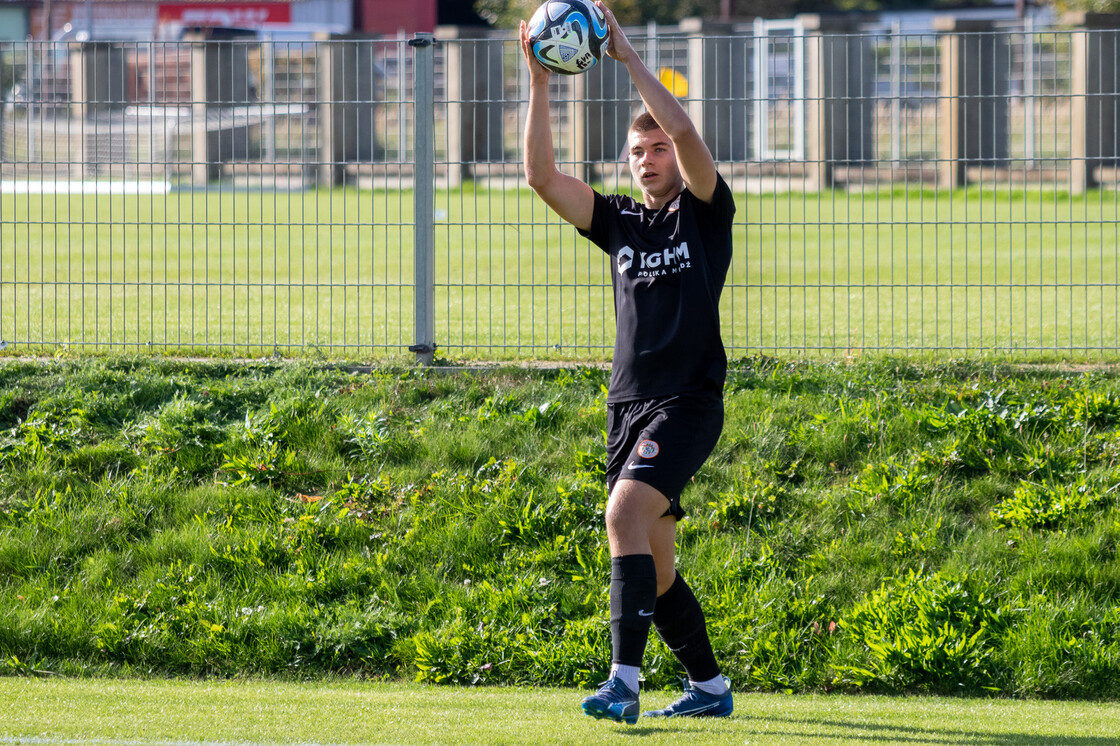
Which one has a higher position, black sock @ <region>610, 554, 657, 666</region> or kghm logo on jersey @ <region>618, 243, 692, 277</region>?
kghm logo on jersey @ <region>618, 243, 692, 277</region>

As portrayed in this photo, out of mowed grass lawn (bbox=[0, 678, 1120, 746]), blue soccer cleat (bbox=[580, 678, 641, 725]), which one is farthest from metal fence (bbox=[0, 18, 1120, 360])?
blue soccer cleat (bbox=[580, 678, 641, 725])

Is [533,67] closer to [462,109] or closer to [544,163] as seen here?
[544,163]

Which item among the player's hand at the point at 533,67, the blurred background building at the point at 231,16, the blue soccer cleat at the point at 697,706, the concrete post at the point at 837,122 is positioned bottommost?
the blue soccer cleat at the point at 697,706

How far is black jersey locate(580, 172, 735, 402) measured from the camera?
4.39 m

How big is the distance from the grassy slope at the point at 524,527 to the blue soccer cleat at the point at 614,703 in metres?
1.47

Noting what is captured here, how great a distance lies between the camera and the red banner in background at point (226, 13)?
62.1 metres

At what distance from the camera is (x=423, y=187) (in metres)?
8.30

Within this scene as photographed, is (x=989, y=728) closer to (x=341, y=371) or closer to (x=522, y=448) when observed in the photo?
(x=522, y=448)

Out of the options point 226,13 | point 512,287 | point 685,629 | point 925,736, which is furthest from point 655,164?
point 226,13

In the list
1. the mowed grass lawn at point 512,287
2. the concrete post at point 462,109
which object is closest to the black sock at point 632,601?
the mowed grass lawn at point 512,287

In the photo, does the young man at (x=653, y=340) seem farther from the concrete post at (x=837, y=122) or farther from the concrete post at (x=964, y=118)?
the concrete post at (x=964, y=118)

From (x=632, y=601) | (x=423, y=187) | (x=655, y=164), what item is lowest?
(x=632, y=601)

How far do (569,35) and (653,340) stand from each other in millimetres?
1132

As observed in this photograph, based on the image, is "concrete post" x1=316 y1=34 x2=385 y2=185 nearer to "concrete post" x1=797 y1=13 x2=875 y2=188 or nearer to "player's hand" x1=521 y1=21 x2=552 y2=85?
"concrete post" x1=797 y1=13 x2=875 y2=188
